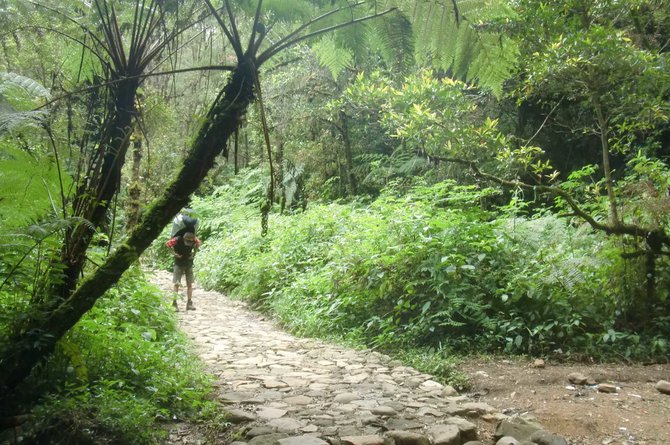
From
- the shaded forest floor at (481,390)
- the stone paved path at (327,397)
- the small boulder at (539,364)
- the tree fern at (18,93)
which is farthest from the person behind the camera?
the small boulder at (539,364)

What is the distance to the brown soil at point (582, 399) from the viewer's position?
3.55 m

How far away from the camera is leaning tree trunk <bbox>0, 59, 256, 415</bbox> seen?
9.18 feet

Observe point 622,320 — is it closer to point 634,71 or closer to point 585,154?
point 634,71

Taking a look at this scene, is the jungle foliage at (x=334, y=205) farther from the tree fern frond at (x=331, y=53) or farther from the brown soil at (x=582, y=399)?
the brown soil at (x=582, y=399)

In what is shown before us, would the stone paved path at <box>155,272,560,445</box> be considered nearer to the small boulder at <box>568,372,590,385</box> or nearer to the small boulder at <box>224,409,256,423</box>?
the small boulder at <box>224,409,256,423</box>

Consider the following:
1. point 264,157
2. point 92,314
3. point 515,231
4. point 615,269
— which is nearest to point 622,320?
point 615,269

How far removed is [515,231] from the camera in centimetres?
650

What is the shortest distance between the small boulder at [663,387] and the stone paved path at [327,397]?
1.53 meters

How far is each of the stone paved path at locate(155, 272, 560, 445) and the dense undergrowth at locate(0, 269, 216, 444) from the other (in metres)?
0.37

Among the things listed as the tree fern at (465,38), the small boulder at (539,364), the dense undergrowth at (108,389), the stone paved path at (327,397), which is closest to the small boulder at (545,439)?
the stone paved path at (327,397)

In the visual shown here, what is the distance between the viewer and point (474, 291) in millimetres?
5859

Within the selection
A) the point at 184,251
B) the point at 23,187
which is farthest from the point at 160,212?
the point at 184,251

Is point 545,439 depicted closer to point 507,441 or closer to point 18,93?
point 507,441

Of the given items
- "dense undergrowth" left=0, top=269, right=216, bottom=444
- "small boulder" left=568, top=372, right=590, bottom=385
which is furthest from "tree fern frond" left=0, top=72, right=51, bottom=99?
"small boulder" left=568, top=372, right=590, bottom=385
